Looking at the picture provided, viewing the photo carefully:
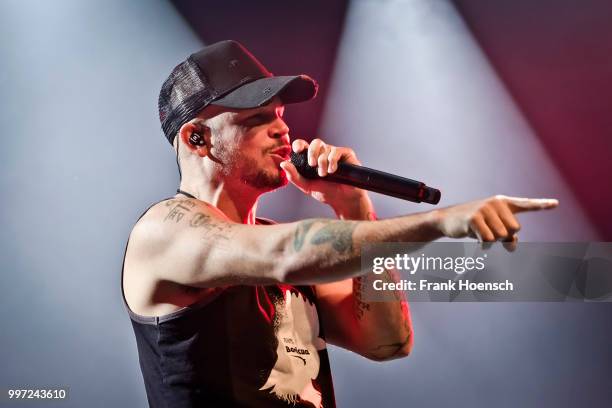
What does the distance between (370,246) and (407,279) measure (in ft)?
2.41

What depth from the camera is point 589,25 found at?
8.08 feet

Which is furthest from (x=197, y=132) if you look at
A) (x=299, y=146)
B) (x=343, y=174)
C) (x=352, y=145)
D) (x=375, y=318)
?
→ (x=352, y=145)

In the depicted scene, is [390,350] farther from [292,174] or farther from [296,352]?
[292,174]

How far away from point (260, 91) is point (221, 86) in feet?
0.29

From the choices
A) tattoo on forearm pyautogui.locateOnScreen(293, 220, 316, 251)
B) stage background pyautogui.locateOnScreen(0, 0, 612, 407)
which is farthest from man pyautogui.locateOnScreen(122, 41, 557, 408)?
stage background pyautogui.locateOnScreen(0, 0, 612, 407)

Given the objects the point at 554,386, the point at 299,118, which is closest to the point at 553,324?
the point at 554,386

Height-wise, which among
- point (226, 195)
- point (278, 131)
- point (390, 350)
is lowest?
point (390, 350)

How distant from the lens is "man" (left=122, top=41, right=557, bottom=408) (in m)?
1.07

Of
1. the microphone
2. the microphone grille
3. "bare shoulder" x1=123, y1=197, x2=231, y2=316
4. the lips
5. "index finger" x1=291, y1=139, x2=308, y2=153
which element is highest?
"index finger" x1=291, y1=139, x2=308, y2=153

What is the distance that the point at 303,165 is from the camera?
4.91 feet

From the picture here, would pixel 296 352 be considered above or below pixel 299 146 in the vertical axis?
below

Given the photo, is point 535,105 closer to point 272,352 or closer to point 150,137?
point 150,137

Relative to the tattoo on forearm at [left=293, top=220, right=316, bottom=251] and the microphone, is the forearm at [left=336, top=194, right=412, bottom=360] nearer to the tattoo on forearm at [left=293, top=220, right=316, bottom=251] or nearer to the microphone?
the microphone

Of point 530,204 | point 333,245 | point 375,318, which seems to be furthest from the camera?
point 375,318
